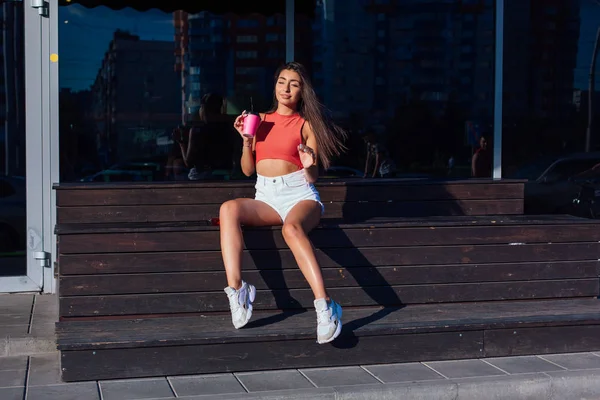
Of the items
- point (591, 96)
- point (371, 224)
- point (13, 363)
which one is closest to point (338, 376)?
point (371, 224)

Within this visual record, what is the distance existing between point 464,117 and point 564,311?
8.10ft

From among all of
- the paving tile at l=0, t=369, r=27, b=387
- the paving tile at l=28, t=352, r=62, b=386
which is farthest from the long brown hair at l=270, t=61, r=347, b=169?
the paving tile at l=0, t=369, r=27, b=387

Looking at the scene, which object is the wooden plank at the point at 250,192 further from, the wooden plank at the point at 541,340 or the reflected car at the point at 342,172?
the wooden plank at the point at 541,340

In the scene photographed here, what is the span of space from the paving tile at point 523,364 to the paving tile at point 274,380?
1.23 metres

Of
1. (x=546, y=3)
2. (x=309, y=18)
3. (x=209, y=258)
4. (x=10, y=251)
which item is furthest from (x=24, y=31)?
(x=546, y=3)

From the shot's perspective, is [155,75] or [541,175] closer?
[155,75]

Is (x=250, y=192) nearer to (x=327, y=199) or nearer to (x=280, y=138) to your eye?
(x=327, y=199)

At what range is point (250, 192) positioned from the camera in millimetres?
6355

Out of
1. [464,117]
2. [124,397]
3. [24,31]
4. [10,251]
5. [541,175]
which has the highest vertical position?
[24,31]

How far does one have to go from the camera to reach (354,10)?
752cm

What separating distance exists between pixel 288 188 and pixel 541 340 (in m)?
1.85

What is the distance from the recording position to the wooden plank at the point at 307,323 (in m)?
4.95

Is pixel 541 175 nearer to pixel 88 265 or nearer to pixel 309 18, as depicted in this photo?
pixel 309 18

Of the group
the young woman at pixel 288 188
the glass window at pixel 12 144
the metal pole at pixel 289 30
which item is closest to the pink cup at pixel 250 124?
the young woman at pixel 288 188
